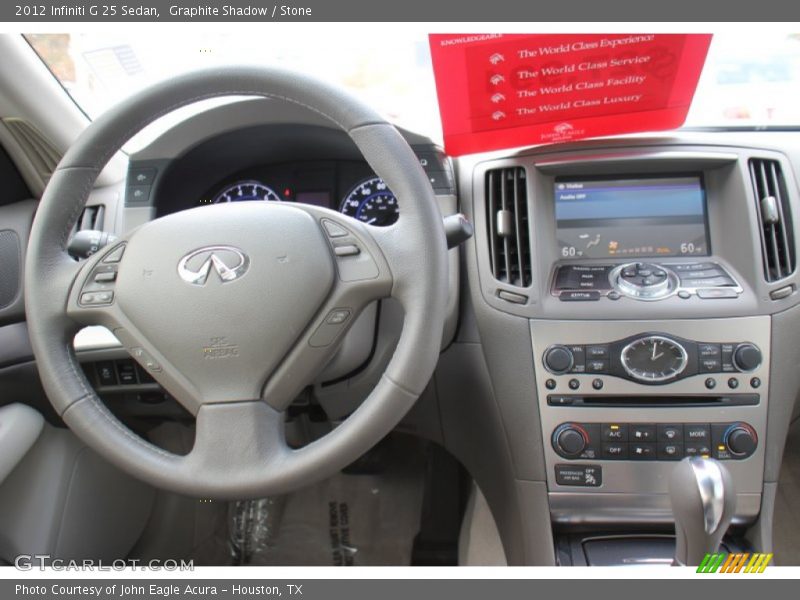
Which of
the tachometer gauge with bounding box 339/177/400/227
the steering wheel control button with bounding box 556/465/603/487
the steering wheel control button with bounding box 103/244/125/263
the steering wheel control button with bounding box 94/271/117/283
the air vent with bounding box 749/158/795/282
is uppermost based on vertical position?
the steering wheel control button with bounding box 103/244/125/263

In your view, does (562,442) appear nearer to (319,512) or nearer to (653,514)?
(653,514)

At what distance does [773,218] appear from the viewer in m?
1.15

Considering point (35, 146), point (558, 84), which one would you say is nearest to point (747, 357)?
point (558, 84)

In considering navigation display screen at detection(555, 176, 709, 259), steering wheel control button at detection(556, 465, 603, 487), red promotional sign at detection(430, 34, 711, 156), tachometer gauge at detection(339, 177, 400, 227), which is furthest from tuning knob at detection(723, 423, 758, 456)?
tachometer gauge at detection(339, 177, 400, 227)

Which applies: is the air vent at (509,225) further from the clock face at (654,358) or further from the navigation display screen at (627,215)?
the clock face at (654,358)

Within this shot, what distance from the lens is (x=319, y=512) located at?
1.74 meters

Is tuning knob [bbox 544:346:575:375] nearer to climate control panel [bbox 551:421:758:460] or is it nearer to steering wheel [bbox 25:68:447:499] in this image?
climate control panel [bbox 551:421:758:460]

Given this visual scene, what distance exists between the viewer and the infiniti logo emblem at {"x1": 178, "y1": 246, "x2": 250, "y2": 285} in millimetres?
851

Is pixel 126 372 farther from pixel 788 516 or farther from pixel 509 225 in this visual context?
pixel 788 516

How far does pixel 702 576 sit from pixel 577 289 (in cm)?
50

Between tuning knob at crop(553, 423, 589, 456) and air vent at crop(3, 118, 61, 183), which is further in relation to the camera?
air vent at crop(3, 118, 61, 183)

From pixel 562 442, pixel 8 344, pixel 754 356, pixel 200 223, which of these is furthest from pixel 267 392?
pixel 754 356

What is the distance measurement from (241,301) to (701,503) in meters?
0.66

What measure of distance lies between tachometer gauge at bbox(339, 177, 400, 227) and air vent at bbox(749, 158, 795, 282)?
2.20 feet
